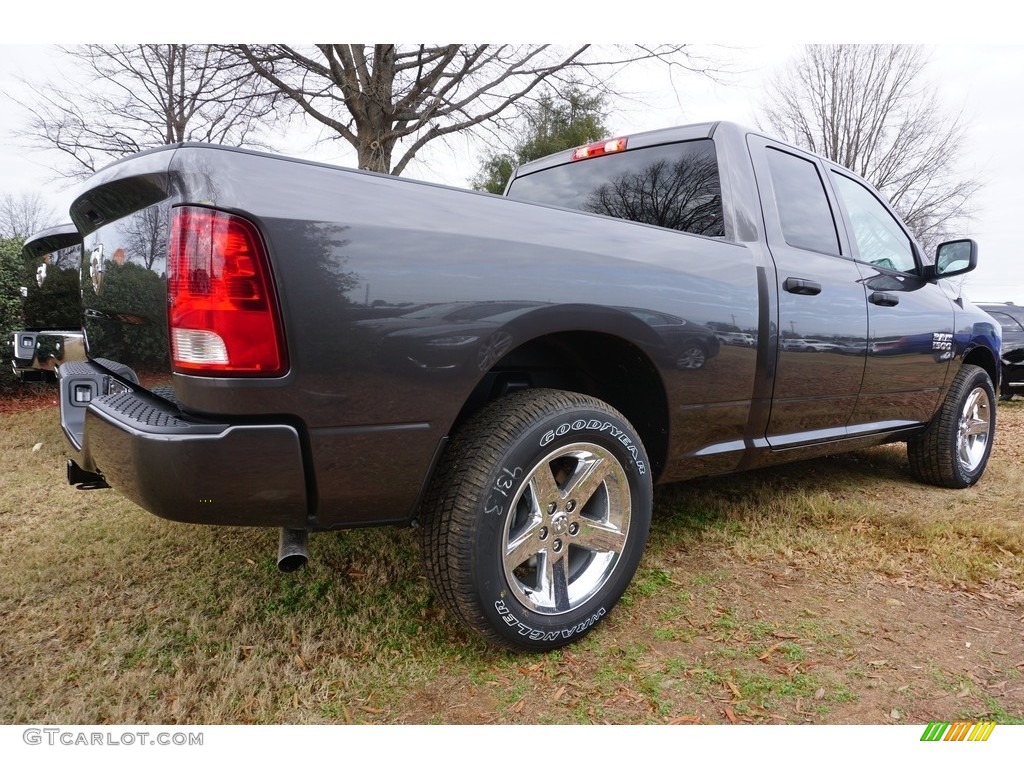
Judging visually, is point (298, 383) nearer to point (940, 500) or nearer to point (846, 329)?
point (846, 329)

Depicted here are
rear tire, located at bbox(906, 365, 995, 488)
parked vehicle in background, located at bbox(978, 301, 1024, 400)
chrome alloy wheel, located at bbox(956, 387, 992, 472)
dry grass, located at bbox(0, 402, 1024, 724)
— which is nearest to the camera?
dry grass, located at bbox(0, 402, 1024, 724)

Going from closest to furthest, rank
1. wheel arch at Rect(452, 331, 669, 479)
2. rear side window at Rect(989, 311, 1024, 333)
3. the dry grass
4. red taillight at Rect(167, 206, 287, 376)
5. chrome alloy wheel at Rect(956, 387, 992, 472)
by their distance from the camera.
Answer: red taillight at Rect(167, 206, 287, 376)
the dry grass
wheel arch at Rect(452, 331, 669, 479)
chrome alloy wheel at Rect(956, 387, 992, 472)
rear side window at Rect(989, 311, 1024, 333)

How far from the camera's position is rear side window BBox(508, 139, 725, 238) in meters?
2.74

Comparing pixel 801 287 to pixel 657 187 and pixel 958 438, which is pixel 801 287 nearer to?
pixel 657 187

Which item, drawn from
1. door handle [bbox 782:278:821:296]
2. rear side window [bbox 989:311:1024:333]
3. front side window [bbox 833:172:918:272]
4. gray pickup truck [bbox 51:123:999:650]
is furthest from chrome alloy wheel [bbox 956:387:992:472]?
rear side window [bbox 989:311:1024:333]

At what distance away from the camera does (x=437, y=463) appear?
6.21 feet

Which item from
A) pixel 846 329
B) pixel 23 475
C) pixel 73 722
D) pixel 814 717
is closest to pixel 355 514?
pixel 73 722

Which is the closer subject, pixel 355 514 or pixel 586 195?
Result: pixel 355 514

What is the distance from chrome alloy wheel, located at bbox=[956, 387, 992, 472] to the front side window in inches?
42.9

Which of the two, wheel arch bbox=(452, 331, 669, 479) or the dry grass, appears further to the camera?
wheel arch bbox=(452, 331, 669, 479)

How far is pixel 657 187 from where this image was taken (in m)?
2.88

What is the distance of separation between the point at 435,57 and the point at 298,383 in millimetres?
10267

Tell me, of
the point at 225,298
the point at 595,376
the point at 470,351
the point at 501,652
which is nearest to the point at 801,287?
the point at 595,376

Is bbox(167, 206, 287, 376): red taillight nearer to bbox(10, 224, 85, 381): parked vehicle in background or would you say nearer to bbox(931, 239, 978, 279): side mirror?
bbox(10, 224, 85, 381): parked vehicle in background
